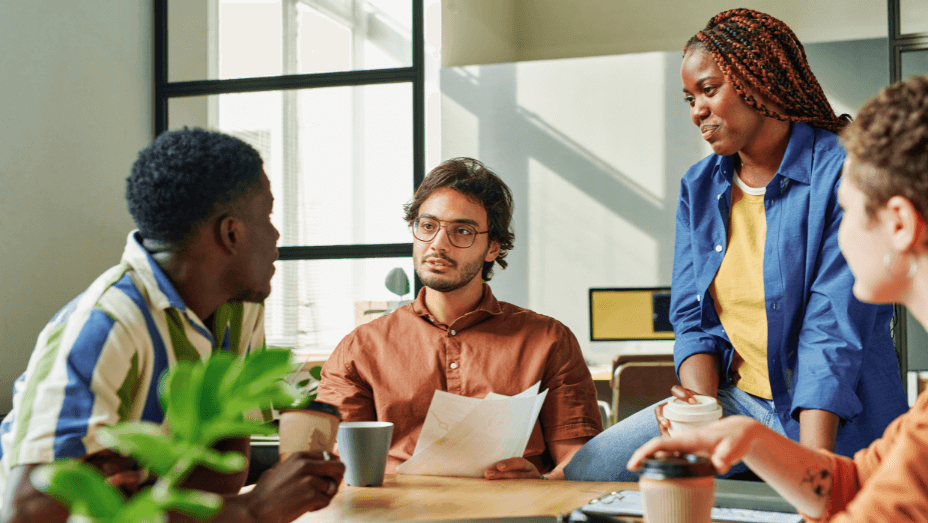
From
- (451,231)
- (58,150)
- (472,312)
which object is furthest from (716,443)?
(58,150)

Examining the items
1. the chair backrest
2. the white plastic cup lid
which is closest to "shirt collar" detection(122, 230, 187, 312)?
the white plastic cup lid

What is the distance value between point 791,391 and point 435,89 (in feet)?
14.2

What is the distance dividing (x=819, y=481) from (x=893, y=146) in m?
0.40

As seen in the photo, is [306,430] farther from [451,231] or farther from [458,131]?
[458,131]

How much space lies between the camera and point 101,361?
2.79 ft

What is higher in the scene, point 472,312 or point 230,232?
point 230,232

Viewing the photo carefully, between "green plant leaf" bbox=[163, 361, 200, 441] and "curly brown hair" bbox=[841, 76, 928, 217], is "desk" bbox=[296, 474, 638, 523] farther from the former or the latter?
"green plant leaf" bbox=[163, 361, 200, 441]

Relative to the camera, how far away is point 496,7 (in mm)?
6379

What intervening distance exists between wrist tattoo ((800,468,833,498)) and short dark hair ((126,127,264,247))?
0.79m

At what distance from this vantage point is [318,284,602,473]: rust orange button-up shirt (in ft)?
5.47

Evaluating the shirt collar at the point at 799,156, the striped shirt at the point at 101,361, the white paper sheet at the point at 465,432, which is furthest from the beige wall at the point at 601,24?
the striped shirt at the point at 101,361

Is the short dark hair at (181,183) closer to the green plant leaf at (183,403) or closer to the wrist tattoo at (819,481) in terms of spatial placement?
the green plant leaf at (183,403)

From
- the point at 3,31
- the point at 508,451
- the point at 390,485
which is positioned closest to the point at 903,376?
the point at 508,451

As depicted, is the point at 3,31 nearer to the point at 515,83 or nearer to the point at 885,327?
the point at 885,327
